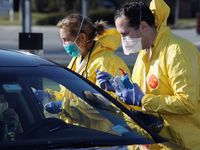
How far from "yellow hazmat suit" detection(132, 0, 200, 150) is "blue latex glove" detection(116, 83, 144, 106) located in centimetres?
6

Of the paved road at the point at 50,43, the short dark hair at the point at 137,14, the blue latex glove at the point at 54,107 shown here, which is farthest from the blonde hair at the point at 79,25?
the paved road at the point at 50,43

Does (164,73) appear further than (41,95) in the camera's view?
Yes

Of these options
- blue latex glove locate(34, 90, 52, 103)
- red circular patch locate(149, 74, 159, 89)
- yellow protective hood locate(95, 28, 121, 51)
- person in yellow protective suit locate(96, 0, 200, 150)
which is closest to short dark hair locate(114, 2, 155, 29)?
person in yellow protective suit locate(96, 0, 200, 150)

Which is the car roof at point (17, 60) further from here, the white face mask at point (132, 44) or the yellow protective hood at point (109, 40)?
the yellow protective hood at point (109, 40)

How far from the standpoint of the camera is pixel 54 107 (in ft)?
13.2

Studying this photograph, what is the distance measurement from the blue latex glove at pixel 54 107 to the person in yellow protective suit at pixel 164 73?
450 mm

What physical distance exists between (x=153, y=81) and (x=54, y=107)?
697 mm

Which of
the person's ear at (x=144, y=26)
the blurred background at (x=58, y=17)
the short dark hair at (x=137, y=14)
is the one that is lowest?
the blurred background at (x=58, y=17)

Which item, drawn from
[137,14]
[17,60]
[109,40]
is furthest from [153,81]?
[109,40]

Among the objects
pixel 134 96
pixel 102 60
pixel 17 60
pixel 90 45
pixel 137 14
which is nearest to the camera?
pixel 17 60

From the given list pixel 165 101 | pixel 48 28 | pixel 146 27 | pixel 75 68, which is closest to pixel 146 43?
pixel 146 27

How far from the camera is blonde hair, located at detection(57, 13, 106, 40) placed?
5184 mm

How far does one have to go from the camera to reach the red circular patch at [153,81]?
14.0 ft

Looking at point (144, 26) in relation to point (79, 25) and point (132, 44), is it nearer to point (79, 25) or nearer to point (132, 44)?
point (132, 44)
